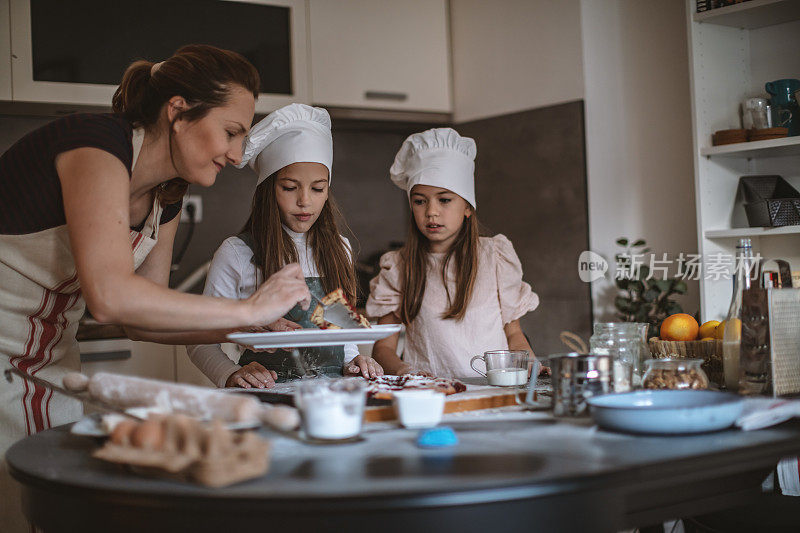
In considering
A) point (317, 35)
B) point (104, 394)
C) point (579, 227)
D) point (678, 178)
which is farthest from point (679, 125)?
point (104, 394)

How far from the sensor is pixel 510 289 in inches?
96.6

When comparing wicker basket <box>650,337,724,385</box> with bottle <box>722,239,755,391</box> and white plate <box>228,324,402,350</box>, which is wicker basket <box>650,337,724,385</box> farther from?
white plate <box>228,324,402,350</box>

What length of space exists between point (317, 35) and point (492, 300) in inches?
62.8

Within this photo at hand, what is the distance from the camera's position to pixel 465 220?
2.50 metres

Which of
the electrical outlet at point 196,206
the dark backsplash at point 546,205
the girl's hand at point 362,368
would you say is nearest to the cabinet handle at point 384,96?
the dark backsplash at point 546,205

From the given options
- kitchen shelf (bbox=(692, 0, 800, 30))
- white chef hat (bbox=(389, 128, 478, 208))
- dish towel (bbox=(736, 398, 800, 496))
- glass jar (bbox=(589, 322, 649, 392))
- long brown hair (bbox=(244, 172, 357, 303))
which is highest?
kitchen shelf (bbox=(692, 0, 800, 30))

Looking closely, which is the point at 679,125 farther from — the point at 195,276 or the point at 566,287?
the point at 195,276

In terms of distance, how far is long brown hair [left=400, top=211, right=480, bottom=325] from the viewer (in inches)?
94.6

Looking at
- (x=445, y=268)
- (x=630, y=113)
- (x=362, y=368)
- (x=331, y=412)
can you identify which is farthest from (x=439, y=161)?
(x=331, y=412)

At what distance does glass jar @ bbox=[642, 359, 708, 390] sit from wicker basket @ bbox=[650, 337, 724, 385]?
264 mm

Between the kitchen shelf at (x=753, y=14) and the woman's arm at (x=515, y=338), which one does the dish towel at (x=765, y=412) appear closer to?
the woman's arm at (x=515, y=338)

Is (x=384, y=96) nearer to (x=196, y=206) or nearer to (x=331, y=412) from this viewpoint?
(x=196, y=206)

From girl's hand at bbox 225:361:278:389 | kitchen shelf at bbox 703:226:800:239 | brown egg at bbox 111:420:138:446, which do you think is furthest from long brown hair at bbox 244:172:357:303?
kitchen shelf at bbox 703:226:800:239

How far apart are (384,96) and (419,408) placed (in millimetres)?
2599
